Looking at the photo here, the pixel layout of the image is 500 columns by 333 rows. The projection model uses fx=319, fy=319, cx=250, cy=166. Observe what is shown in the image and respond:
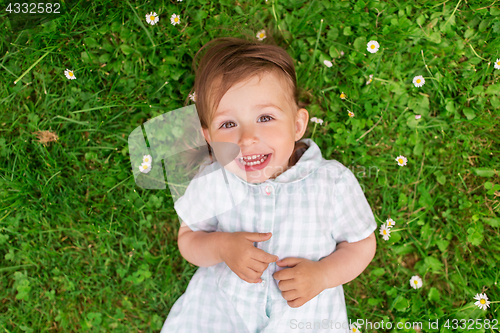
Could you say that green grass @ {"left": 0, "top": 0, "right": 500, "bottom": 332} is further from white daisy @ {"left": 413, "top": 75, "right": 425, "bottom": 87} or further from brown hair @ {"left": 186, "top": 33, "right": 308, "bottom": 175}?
brown hair @ {"left": 186, "top": 33, "right": 308, "bottom": 175}

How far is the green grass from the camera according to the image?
221cm

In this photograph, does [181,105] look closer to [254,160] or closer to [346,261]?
[254,160]

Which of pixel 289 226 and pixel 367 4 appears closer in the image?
pixel 289 226

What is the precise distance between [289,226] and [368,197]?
0.79 meters

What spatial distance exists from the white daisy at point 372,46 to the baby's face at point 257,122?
86 centimetres

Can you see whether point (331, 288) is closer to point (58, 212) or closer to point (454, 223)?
point (454, 223)

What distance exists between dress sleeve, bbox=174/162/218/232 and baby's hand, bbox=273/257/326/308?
0.50 metres

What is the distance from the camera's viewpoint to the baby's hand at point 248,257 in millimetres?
1662

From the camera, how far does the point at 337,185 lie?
1857mm

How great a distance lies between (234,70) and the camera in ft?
5.52

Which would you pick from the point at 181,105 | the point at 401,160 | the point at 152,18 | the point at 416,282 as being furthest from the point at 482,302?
the point at 152,18

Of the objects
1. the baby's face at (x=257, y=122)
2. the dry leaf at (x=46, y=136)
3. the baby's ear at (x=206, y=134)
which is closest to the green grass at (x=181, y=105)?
the dry leaf at (x=46, y=136)

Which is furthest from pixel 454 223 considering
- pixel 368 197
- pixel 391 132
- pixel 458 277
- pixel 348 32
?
pixel 348 32

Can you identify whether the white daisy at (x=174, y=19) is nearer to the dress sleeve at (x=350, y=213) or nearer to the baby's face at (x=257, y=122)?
the baby's face at (x=257, y=122)
